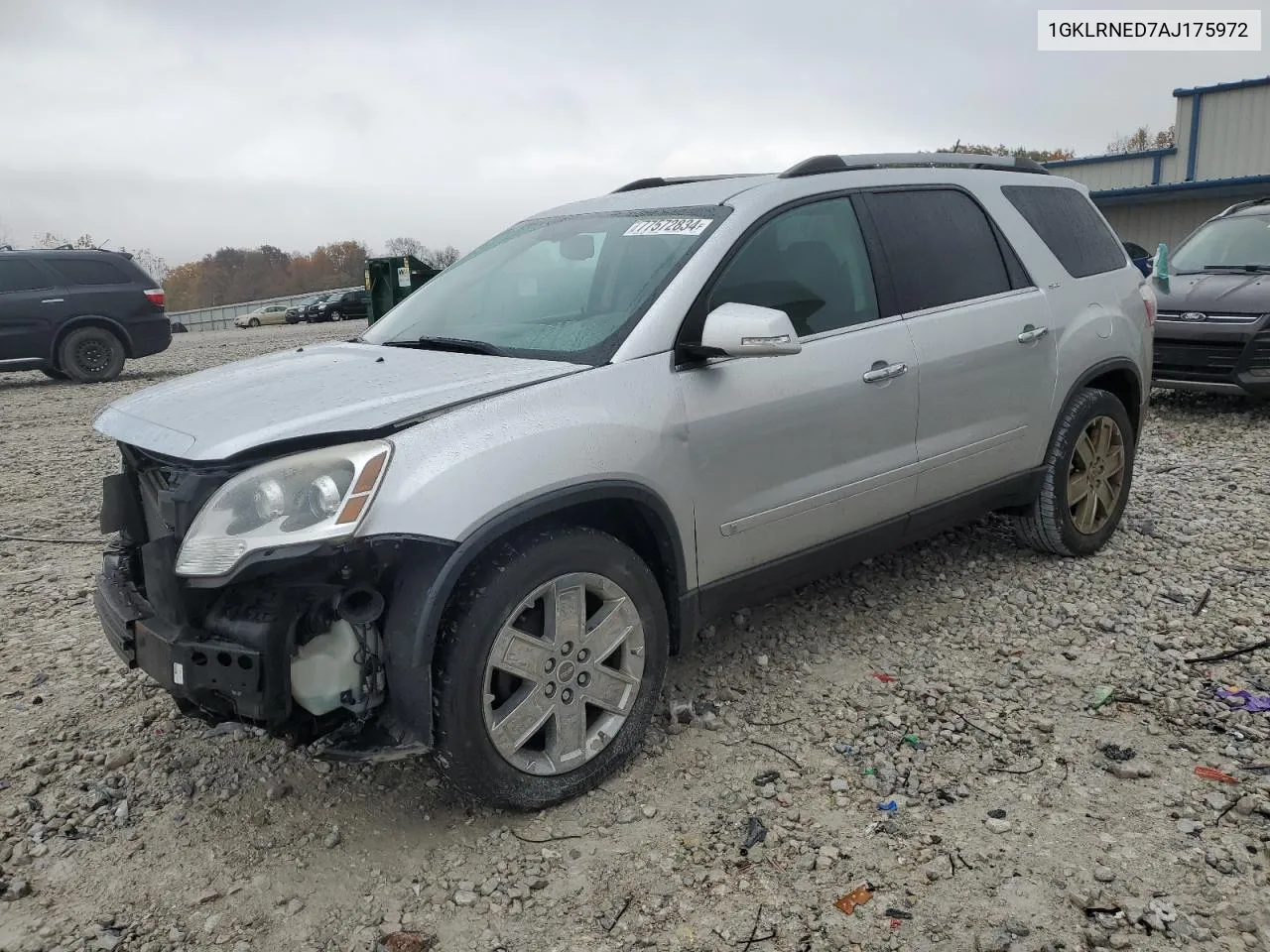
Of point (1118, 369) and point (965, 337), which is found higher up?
point (965, 337)

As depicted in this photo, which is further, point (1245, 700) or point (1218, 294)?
point (1218, 294)

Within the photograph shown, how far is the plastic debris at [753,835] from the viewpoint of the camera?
108 inches

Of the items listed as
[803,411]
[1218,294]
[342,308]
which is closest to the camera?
[803,411]

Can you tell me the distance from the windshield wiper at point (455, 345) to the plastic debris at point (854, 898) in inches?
73.2

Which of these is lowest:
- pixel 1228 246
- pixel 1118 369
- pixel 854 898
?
pixel 854 898

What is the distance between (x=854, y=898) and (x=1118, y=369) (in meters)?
3.25

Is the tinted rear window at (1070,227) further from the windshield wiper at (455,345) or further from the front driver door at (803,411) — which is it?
the windshield wiper at (455,345)

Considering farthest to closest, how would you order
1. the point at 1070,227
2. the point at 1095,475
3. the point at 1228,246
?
the point at 1228,246 → the point at 1095,475 → the point at 1070,227

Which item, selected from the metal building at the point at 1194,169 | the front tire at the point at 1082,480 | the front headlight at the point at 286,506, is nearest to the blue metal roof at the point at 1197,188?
the metal building at the point at 1194,169

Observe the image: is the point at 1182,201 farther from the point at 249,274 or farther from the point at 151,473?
the point at 249,274

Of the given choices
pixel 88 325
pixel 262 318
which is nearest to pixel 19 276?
pixel 88 325

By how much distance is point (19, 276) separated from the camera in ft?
43.3

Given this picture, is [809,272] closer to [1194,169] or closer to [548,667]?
[548,667]

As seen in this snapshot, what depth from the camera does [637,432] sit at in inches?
116
